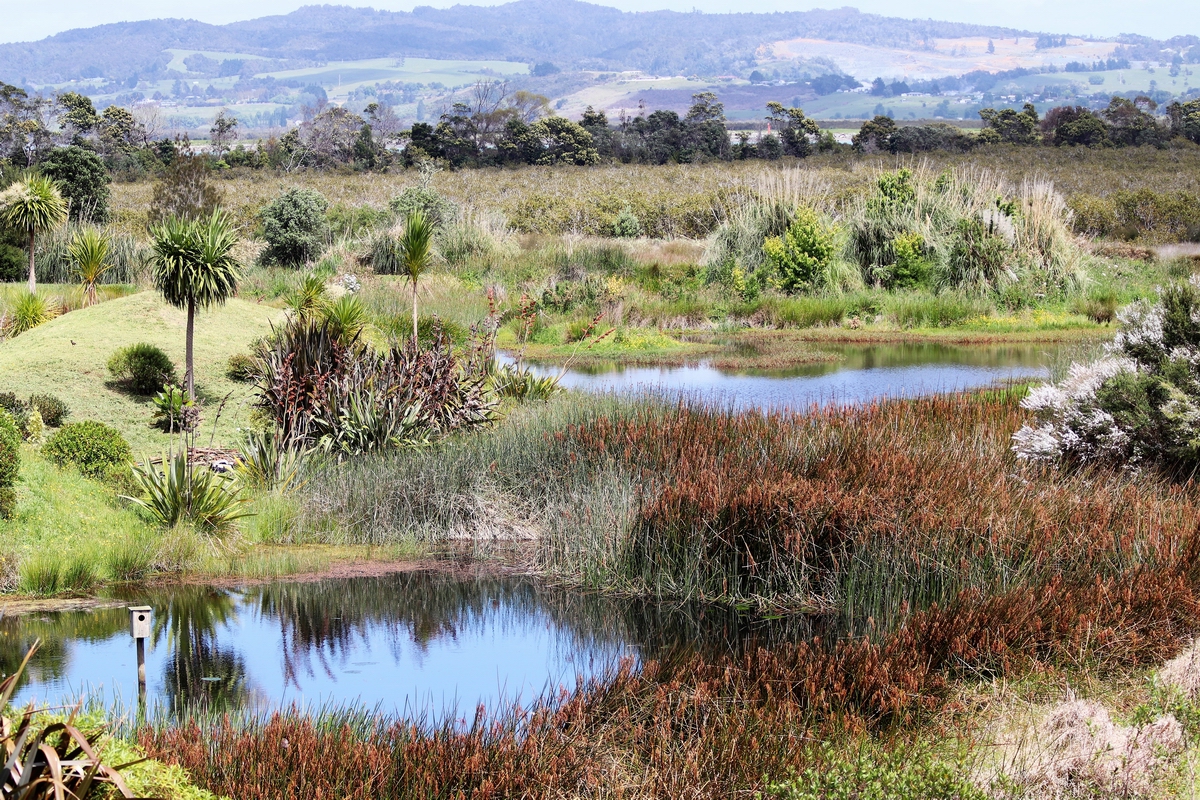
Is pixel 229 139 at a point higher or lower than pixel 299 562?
higher

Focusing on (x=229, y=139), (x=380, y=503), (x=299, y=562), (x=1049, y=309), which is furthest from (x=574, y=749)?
(x=229, y=139)

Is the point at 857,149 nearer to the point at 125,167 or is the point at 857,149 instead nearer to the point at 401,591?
the point at 125,167

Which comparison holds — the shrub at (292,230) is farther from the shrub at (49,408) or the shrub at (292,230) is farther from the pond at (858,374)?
the shrub at (49,408)

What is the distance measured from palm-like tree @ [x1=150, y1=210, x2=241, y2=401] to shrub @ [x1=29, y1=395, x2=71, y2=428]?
1.68 m

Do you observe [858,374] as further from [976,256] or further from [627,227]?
[627,227]

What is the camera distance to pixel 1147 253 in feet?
110

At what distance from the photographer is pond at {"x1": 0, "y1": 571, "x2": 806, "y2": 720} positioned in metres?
7.02

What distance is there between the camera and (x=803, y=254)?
2756 cm

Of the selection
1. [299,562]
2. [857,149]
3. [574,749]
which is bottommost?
[299,562]

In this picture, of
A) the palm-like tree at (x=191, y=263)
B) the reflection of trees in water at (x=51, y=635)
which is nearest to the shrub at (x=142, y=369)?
the palm-like tree at (x=191, y=263)

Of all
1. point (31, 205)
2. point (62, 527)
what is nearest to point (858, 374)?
point (62, 527)

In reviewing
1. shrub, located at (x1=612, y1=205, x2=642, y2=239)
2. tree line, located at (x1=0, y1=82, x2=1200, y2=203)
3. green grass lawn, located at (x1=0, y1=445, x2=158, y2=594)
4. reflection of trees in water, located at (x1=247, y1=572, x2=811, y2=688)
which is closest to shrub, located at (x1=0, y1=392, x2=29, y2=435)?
green grass lawn, located at (x1=0, y1=445, x2=158, y2=594)

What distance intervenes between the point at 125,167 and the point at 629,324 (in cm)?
4381

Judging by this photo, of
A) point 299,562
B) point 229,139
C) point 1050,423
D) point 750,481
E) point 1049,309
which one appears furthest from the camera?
point 229,139
